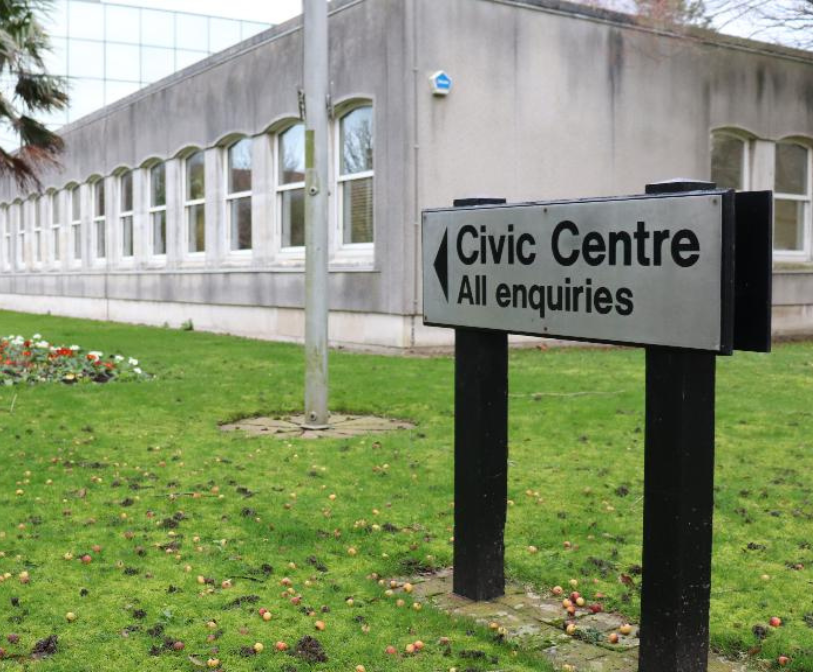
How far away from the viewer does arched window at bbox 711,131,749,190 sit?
17.6m

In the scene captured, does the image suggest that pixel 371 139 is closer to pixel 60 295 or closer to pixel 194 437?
pixel 194 437

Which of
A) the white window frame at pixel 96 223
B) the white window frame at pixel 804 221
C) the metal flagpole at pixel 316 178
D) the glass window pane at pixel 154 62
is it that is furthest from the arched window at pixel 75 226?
the glass window pane at pixel 154 62

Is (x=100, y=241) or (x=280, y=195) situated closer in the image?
(x=280, y=195)

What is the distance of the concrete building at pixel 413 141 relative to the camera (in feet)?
46.4

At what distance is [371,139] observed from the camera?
1505 cm

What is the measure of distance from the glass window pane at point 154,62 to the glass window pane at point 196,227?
34.3 metres

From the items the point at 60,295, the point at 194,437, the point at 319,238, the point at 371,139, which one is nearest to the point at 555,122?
the point at 371,139

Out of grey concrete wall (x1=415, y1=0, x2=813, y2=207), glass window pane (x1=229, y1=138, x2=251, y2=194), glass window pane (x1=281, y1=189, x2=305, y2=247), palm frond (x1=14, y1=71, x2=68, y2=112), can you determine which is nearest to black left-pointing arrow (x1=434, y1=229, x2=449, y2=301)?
grey concrete wall (x1=415, y1=0, x2=813, y2=207)

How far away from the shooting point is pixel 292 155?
17500 millimetres

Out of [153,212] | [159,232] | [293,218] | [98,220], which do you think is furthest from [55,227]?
[293,218]

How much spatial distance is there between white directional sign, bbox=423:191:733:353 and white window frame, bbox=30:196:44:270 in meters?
30.4

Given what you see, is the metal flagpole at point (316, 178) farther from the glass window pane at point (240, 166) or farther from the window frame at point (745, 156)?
the window frame at point (745, 156)

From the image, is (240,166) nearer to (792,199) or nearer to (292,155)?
(292,155)

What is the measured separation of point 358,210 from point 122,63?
136ft
